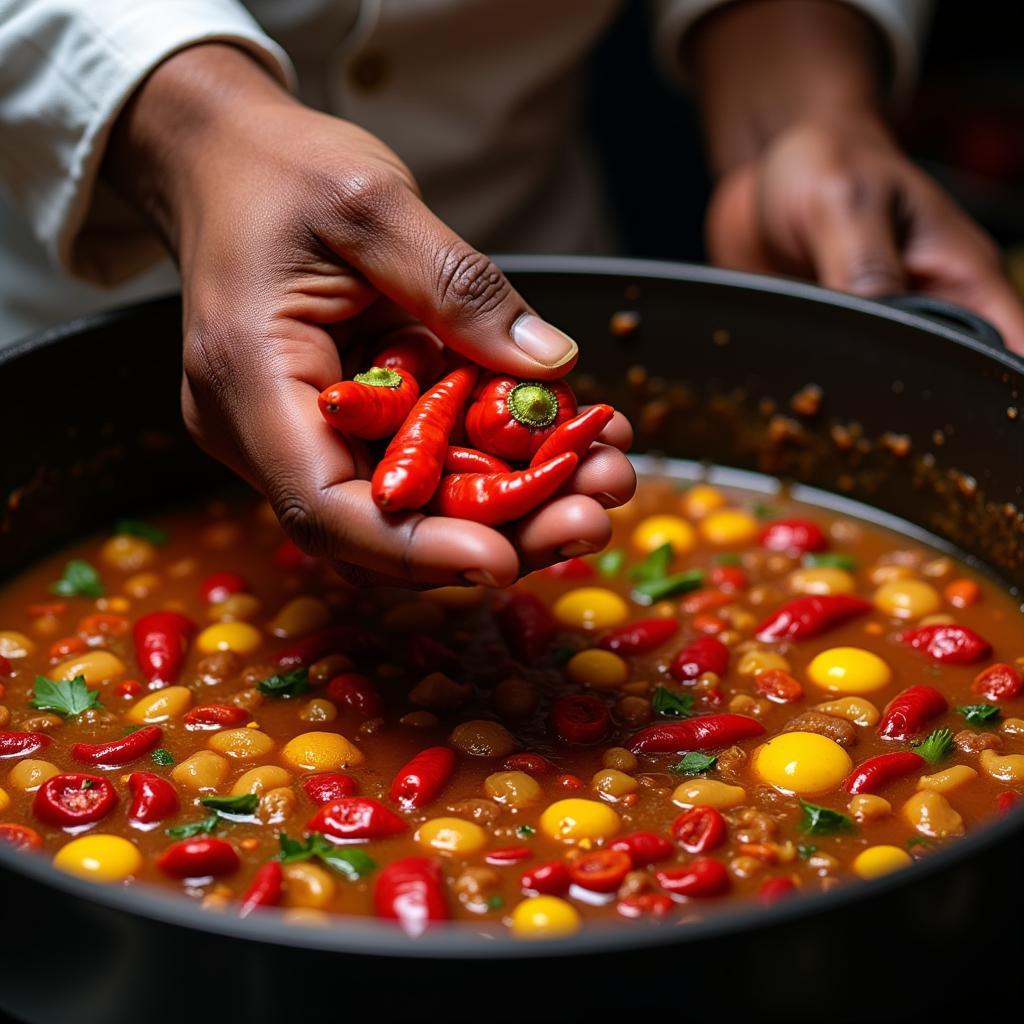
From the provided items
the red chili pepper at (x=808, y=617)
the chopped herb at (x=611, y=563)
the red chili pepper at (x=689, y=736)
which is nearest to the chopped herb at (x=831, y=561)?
the red chili pepper at (x=808, y=617)

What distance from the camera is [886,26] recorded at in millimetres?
2996

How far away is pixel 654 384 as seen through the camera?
263 cm

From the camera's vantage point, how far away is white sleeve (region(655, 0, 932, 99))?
2.97 meters

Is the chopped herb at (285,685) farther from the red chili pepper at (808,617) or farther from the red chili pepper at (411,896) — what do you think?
the red chili pepper at (808,617)

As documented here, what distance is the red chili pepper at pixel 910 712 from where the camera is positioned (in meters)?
1.89

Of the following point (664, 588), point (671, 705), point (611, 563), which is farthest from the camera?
point (611, 563)

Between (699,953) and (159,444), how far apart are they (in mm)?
1700

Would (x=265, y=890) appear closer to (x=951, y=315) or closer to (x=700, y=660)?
(x=700, y=660)

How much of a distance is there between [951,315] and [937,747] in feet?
2.80

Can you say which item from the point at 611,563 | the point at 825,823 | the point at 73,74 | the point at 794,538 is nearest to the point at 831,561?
the point at 794,538

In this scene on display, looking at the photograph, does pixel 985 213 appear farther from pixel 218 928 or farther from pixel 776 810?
pixel 218 928

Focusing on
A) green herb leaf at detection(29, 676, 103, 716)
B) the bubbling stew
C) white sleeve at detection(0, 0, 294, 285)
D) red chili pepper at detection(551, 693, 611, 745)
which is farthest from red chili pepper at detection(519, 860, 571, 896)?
white sleeve at detection(0, 0, 294, 285)

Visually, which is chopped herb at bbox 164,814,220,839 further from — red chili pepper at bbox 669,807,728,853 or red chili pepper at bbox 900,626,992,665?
red chili pepper at bbox 900,626,992,665

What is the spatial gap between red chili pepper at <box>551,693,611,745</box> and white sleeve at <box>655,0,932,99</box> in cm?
186
